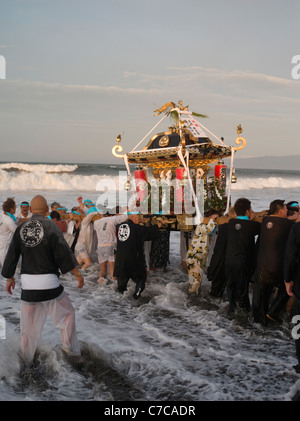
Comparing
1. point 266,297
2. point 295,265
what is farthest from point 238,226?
point 295,265

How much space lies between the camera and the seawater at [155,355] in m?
4.30

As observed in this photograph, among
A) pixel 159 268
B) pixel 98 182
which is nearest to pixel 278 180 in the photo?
pixel 98 182

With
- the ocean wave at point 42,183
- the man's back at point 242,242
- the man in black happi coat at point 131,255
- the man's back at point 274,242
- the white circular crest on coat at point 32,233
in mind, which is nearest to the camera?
the white circular crest on coat at point 32,233

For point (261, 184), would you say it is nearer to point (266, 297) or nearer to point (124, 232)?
point (124, 232)

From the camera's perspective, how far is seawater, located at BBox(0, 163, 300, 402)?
4305 mm

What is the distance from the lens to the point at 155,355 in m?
5.27

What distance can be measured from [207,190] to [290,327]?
449 cm

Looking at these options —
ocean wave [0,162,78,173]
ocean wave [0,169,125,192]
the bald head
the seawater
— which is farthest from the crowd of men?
ocean wave [0,162,78,173]

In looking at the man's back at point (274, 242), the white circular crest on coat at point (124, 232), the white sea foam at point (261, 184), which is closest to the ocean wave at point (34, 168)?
the white sea foam at point (261, 184)

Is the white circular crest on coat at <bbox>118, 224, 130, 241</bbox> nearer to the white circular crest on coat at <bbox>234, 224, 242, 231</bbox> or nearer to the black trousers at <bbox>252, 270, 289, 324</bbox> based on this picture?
the white circular crest on coat at <bbox>234, 224, 242, 231</bbox>

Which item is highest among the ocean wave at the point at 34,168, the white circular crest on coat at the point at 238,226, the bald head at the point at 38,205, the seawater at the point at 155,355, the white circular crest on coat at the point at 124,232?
the ocean wave at the point at 34,168

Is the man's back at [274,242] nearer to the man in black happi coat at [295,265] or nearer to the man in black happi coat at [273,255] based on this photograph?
the man in black happi coat at [273,255]

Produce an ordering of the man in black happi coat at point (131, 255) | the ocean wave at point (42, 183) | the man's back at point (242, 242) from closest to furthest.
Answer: the man's back at point (242, 242) < the man in black happi coat at point (131, 255) < the ocean wave at point (42, 183)

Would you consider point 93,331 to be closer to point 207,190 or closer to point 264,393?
point 264,393
